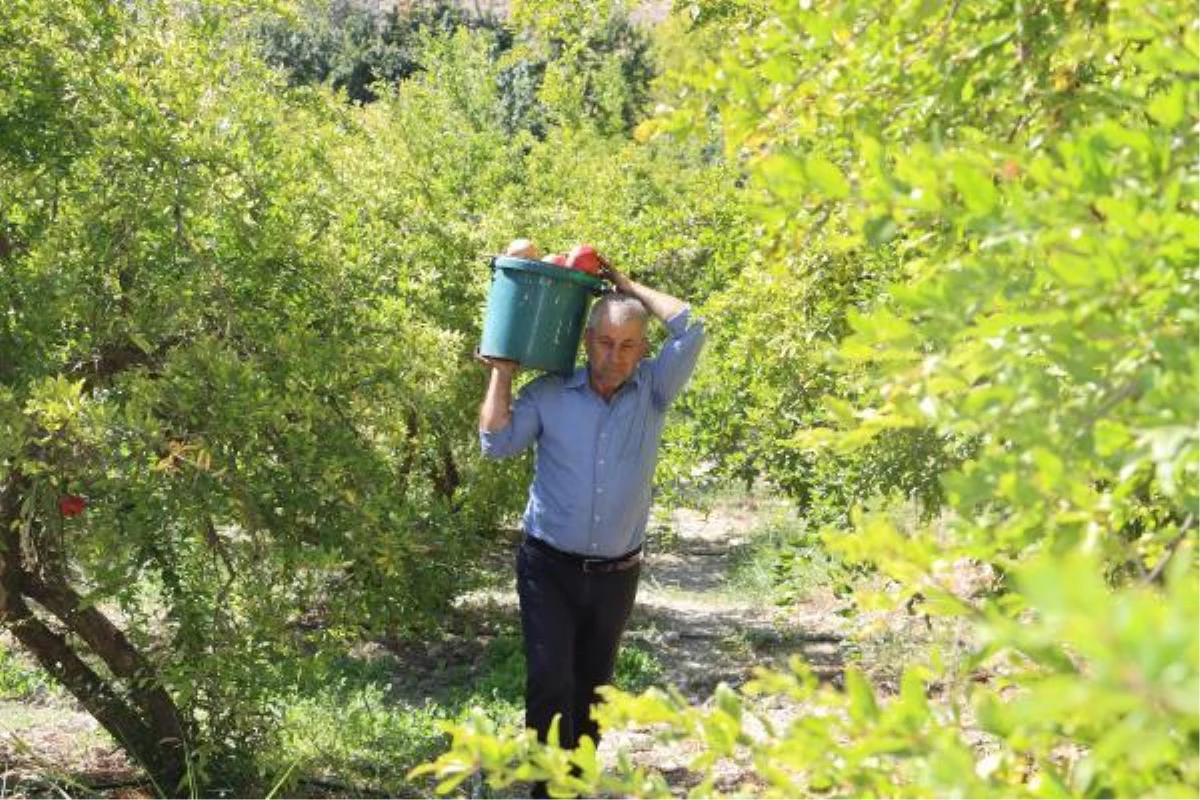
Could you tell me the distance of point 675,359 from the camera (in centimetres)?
372

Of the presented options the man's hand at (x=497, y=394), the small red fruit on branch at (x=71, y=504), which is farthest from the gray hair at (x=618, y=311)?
the small red fruit on branch at (x=71, y=504)

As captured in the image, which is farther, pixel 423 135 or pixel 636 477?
pixel 423 135

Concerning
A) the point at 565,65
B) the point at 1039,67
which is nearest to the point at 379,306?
the point at 565,65

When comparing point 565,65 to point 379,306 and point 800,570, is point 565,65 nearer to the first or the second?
point 379,306

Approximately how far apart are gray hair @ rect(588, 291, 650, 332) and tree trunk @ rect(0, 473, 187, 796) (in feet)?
6.24

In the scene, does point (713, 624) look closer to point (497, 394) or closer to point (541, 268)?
point (497, 394)

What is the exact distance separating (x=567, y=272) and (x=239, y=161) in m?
1.17

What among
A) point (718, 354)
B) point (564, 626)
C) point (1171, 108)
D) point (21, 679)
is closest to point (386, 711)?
point (21, 679)

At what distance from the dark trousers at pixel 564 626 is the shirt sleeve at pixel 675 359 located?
0.52 meters

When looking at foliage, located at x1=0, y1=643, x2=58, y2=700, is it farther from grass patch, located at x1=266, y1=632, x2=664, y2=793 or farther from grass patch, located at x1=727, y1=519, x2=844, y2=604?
grass patch, located at x1=727, y1=519, x2=844, y2=604

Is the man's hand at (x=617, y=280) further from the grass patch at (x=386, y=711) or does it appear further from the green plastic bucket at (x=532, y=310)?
the grass patch at (x=386, y=711)

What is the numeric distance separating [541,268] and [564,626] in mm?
1012

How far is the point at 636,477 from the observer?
368cm

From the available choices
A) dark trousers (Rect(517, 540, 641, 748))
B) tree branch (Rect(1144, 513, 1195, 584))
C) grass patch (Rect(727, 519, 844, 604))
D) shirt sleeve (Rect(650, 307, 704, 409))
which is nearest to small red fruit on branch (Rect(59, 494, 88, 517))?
dark trousers (Rect(517, 540, 641, 748))
